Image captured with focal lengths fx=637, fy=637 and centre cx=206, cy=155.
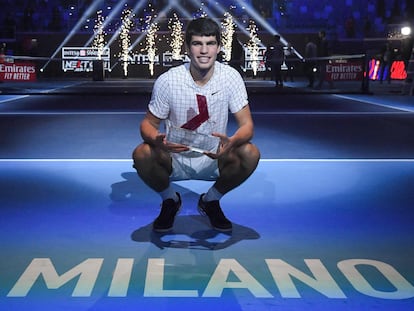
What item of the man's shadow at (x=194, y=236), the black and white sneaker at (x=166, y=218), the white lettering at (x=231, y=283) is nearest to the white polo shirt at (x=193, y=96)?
the black and white sneaker at (x=166, y=218)

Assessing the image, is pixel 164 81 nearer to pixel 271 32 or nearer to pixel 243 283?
pixel 243 283

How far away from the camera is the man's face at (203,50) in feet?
11.3

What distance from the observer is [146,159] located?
3537 mm

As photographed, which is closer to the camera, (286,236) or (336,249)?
(336,249)

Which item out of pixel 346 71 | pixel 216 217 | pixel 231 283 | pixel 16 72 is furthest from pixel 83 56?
pixel 231 283

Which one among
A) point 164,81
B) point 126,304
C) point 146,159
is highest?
point 164,81

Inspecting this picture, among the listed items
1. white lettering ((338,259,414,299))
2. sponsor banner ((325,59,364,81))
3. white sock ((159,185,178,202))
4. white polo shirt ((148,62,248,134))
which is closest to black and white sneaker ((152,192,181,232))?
white sock ((159,185,178,202))

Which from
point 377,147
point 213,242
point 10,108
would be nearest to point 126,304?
point 213,242

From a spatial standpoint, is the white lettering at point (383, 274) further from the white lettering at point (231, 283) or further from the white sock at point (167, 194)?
the white sock at point (167, 194)

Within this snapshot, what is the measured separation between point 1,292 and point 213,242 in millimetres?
1181

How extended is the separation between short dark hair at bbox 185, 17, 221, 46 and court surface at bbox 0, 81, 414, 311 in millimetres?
1102

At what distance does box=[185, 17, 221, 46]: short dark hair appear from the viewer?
343cm

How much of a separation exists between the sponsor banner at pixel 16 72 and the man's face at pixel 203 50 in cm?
1494

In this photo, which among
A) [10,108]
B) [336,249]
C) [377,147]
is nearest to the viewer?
[336,249]
